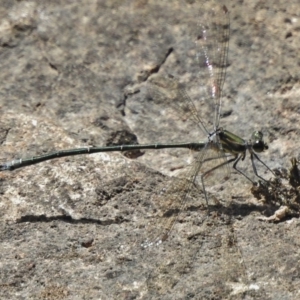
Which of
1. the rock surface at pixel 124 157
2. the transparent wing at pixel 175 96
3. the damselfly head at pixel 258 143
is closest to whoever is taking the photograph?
the rock surface at pixel 124 157

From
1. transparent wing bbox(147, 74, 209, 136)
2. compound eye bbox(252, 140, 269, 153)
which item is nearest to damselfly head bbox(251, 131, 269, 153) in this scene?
compound eye bbox(252, 140, 269, 153)

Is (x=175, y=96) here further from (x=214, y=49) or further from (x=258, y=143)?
Result: (x=258, y=143)

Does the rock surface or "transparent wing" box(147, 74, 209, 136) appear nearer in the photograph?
the rock surface

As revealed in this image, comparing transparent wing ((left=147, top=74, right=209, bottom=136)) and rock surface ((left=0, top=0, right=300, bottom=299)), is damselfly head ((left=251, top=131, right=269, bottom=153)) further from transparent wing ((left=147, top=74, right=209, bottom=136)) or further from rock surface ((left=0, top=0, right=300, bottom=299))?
transparent wing ((left=147, top=74, right=209, bottom=136))

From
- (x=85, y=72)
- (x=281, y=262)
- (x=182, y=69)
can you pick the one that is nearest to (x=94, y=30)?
(x=85, y=72)

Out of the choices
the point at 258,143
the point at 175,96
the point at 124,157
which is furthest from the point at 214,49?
the point at 124,157

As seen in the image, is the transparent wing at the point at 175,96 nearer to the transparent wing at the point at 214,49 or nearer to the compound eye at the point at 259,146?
the transparent wing at the point at 214,49

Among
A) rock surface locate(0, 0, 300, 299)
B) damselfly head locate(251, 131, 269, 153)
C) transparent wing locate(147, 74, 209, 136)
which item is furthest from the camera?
transparent wing locate(147, 74, 209, 136)

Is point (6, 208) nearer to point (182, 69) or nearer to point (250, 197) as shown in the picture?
point (250, 197)

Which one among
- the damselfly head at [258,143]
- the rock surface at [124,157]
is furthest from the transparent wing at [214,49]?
the damselfly head at [258,143]
